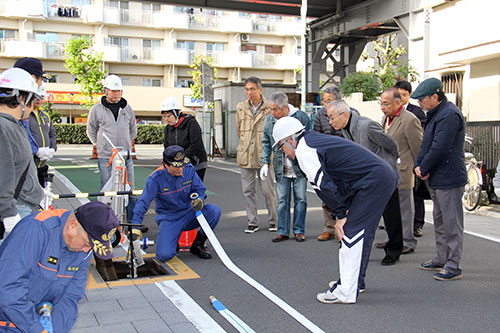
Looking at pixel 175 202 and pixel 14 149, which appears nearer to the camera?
pixel 14 149

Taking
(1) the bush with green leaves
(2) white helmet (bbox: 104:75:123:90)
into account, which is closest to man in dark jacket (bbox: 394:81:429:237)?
(2) white helmet (bbox: 104:75:123:90)

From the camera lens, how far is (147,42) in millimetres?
48906

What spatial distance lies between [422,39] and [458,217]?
45.6 ft

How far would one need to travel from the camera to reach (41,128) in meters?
6.71

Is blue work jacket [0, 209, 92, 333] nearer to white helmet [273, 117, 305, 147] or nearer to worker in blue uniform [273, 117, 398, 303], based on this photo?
worker in blue uniform [273, 117, 398, 303]

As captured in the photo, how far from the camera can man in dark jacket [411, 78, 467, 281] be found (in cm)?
538

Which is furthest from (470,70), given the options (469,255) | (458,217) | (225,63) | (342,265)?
(225,63)

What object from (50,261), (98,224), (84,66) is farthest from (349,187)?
(84,66)

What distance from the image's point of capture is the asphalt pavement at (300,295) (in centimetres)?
421

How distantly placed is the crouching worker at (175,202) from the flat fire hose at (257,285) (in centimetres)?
21

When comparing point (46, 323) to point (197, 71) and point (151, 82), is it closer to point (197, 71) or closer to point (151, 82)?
point (197, 71)

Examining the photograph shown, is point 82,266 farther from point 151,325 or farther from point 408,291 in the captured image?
point 408,291

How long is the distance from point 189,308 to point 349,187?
182 cm

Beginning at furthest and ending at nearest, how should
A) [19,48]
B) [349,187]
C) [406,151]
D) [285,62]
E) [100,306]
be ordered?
1. [285,62]
2. [19,48]
3. [406,151]
4. [349,187]
5. [100,306]
